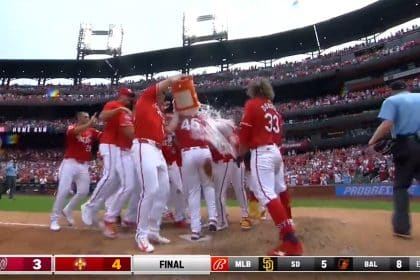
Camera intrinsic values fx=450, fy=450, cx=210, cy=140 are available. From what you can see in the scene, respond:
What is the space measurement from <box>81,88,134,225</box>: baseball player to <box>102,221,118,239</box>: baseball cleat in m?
0.62

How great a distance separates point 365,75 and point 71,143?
77.6ft

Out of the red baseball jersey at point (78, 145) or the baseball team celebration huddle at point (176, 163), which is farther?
the red baseball jersey at point (78, 145)

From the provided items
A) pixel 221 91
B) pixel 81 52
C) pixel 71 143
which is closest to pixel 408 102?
pixel 71 143

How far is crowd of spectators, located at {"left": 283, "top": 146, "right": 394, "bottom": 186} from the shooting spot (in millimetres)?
16172

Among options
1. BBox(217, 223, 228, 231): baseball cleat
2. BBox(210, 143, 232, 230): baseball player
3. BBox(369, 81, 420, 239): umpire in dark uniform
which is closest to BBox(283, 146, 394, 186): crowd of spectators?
BBox(210, 143, 232, 230): baseball player

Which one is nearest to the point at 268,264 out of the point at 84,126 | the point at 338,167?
the point at 84,126

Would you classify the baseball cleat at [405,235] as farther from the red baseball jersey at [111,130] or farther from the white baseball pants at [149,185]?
the red baseball jersey at [111,130]

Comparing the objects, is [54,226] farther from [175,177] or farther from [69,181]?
[175,177]

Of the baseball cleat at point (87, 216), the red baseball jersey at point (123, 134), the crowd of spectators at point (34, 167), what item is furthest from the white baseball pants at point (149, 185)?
the crowd of spectators at point (34, 167)

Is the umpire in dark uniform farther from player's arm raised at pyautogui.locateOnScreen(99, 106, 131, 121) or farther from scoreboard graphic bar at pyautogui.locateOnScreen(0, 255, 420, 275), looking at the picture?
player's arm raised at pyautogui.locateOnScreen(99, 106, 131, 121)

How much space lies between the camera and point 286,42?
31.1 metres

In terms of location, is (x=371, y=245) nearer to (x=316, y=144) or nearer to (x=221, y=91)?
(x=221, y=91)

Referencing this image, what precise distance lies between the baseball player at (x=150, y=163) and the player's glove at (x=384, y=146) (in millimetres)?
2371

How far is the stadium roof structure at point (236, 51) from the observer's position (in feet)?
92.5
